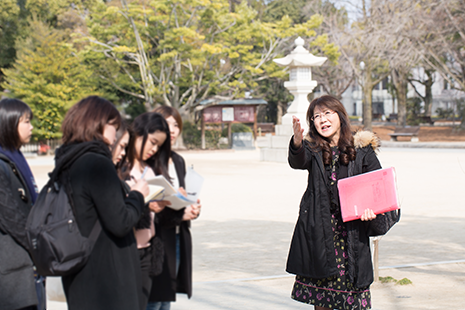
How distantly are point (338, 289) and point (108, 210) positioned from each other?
5.11 ft

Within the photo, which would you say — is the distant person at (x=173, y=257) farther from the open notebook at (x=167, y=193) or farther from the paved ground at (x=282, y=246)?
the paved ground at (x=282, y=246)

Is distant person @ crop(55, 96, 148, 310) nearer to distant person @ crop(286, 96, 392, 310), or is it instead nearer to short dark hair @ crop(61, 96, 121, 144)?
short dark hair @ crop(61, 96, 121, 144)

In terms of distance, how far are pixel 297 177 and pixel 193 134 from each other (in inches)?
561

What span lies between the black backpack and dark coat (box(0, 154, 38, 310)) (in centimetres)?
61

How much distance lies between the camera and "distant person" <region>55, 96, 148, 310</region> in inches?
91.3

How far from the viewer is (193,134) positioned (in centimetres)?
2800

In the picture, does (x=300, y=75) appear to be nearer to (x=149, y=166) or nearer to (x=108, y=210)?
(x=149, y=166)

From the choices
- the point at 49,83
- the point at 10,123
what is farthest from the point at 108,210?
the point at 49,83

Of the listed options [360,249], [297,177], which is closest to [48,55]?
[297,177]

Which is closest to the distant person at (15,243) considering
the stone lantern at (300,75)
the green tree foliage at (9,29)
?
the stone lantern at (300,75)

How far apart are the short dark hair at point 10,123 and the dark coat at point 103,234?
3.23 ft

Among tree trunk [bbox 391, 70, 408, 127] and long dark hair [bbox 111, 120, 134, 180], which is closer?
long dark hair [bbox 111, 120, 134, 180]

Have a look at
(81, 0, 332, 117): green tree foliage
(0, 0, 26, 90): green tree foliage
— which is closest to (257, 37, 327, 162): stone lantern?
(81, 0, 332, 117): green tree foliage

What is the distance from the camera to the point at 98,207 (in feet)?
7.62
